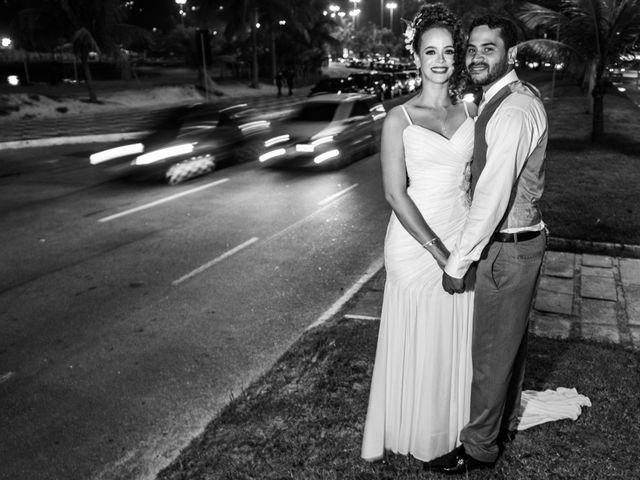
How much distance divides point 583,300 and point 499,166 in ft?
12.7

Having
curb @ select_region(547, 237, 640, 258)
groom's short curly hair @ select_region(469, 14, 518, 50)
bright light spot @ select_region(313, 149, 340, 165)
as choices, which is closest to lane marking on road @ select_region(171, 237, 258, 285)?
curb @ select_region(547, 237, 640, 258)

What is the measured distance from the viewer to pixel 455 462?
3268 mm

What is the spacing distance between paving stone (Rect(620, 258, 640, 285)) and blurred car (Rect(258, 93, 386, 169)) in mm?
8005

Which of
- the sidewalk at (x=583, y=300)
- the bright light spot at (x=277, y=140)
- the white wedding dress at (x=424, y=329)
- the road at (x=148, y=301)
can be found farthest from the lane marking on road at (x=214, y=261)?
the bright light spot at (x=277, y=140)

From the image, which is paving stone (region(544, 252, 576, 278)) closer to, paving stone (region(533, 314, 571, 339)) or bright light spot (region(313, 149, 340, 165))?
paving stone (region(533, 314, 571, 339))

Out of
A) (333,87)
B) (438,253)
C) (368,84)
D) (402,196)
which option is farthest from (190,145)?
(368,84)

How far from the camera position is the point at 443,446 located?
328 centimetres

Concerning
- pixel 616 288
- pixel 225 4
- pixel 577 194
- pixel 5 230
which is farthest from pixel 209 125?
pixel 225 4

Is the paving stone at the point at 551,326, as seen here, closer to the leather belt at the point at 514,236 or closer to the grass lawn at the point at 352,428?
the grass lawn at the point at 352,428

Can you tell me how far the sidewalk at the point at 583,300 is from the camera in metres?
5.17

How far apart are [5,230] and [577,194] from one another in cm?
979

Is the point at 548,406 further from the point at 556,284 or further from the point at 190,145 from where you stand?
the point at 190,145

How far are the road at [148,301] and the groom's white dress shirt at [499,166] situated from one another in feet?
8.22

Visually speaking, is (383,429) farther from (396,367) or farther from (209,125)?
(209,125)
